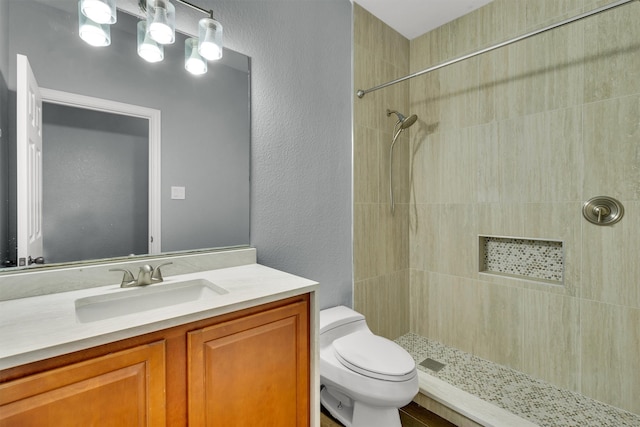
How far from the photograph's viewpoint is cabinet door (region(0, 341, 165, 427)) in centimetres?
63

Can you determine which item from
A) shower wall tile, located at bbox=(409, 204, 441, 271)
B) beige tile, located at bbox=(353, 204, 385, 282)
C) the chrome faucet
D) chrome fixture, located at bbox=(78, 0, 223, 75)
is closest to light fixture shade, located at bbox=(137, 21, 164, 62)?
chrome fixture, located at bbox=(78, 0, 223, 75)

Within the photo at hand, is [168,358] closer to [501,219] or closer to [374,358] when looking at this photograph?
[374,358]

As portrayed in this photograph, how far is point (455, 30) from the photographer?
2.17 metres

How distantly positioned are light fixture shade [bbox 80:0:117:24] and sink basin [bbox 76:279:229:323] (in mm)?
958

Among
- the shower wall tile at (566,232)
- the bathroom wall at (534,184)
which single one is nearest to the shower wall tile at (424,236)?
the bathroom wall at (534,184)

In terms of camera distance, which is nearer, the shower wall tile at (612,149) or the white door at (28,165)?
the white door at (28,165)

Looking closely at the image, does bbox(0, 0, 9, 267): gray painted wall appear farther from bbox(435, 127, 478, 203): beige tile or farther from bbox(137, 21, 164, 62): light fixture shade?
bbox(435, 127, 478, 203): beige tile

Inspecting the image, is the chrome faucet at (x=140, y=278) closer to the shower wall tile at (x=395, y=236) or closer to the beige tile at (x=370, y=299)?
the beige tile at (x=370, y=299)

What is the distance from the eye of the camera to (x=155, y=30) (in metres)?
1.15

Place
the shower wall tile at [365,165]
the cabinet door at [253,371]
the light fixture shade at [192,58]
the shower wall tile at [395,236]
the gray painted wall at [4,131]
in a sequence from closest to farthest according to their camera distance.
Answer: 1. the cabinet door at [253,371]
2. the gray painted wall at [4,131]
3. the light fixture shade at [192,58]
4. the shower wall tile at [365,165]
5. the shower wall tile at [395,236]

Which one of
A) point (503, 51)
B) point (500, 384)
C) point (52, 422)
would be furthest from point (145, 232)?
point (503, 51)

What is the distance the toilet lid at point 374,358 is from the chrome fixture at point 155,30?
147cm

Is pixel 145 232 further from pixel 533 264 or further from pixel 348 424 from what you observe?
pixel 533 264

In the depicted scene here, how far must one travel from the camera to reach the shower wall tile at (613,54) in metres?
1.51
